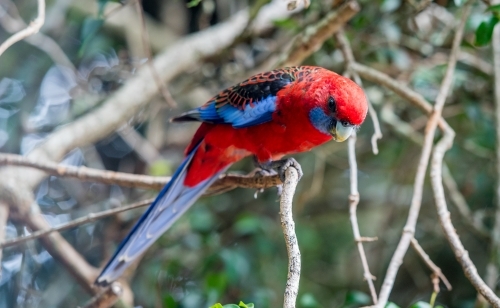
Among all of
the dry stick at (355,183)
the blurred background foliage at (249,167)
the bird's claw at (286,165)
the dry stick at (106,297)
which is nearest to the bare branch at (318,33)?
the dry stick at (355,183)

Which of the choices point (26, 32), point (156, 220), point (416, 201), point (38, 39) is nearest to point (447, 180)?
point (416, 201)

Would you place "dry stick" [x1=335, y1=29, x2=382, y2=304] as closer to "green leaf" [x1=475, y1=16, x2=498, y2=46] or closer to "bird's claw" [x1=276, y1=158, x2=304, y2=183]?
"bird's claw" [x1=276, y1=158, x2=304, y2=183]

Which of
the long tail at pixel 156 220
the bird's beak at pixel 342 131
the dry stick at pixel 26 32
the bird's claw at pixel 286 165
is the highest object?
the dry stick at pixel 26 32

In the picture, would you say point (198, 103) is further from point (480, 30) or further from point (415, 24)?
point (480, 30)

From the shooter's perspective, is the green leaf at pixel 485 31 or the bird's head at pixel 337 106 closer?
the bird's head at pixel 337 106

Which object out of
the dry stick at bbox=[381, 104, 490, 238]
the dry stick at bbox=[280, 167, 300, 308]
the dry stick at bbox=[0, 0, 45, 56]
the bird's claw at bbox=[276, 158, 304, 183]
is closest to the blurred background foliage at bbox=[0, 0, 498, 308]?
the dry stick at bbox=[381, 104, 490, 238]

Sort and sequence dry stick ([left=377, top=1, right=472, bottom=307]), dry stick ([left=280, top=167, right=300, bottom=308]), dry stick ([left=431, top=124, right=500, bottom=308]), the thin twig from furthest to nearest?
the thin twig → dry stick ([left=377, top=1, right=472, bottom=307]) → dry stick ([left=431, top=124, right=500, bottom=308]) → dry stick ([left=280, top=167, right=300, bottom=308])

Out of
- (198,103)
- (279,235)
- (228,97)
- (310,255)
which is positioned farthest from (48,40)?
(310,255)

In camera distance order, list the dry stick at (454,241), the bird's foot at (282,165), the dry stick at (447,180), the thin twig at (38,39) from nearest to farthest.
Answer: the dry stick at (454,241) → the bird's foot at (282,165) → the dry stick at (447,180) → the thin twig at (38,39)

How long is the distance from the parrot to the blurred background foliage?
436mm

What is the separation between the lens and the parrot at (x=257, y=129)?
1.92 meters

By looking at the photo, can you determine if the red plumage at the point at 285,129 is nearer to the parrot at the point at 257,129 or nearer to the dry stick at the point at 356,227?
the parrot at the point at 257,129

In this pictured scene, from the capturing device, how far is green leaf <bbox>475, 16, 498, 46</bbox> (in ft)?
6.43

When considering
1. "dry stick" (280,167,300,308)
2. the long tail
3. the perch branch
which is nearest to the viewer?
"dry stick" (280,167,300,308)
